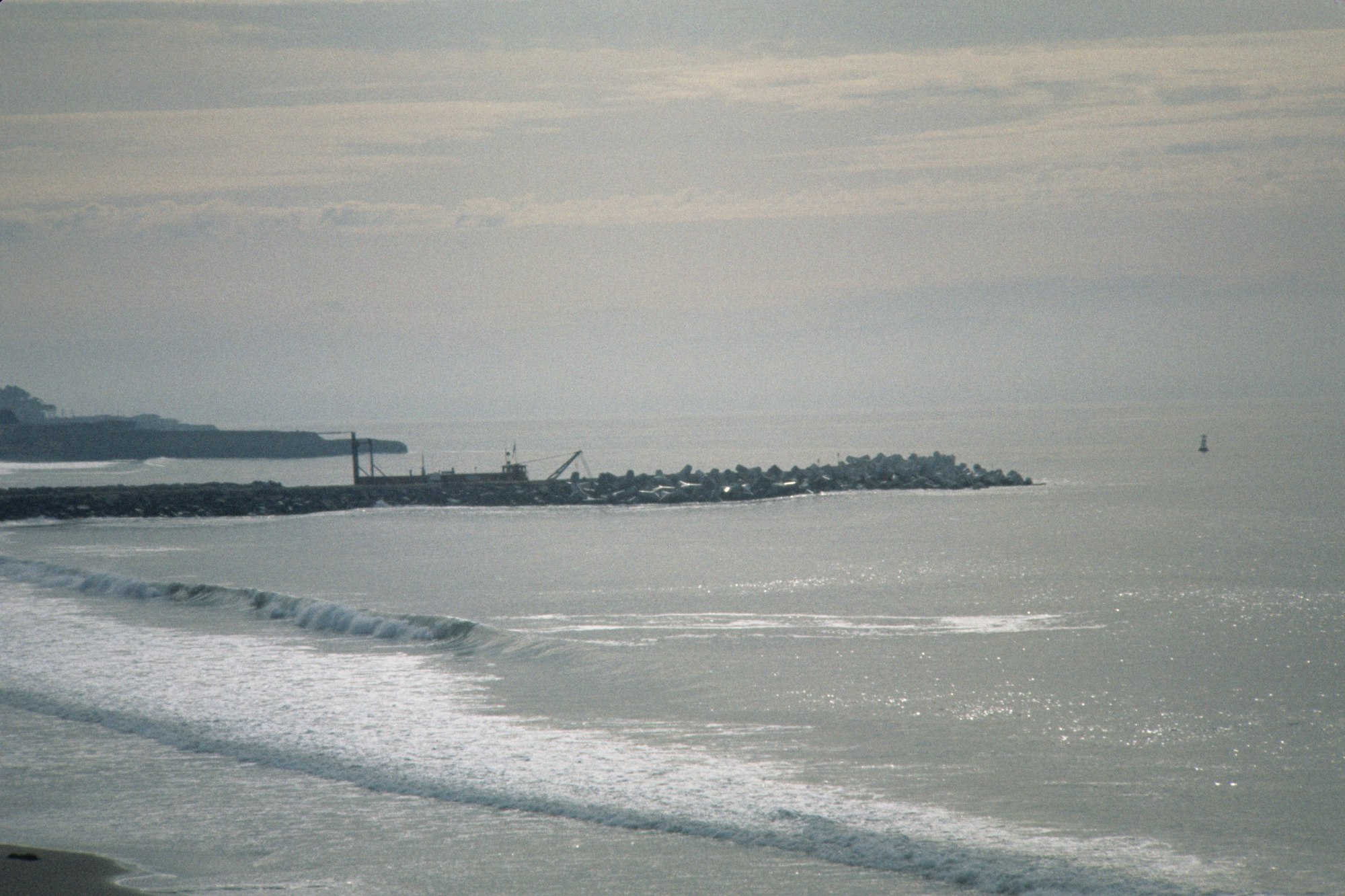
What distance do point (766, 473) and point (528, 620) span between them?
44.7 m

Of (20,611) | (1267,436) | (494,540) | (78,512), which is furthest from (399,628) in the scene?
(1267,436)

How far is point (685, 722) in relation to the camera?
14.5 metres

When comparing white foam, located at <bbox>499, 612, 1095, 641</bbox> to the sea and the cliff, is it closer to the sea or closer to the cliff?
the sea

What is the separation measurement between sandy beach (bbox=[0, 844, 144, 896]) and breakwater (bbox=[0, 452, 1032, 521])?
47878mm

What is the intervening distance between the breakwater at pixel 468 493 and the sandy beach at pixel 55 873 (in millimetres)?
47878

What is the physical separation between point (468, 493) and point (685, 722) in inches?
1888

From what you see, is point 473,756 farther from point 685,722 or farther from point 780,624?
point 780,624

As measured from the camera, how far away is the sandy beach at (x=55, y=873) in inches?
361

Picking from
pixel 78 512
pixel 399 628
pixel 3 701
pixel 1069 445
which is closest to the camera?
pixel 3 701

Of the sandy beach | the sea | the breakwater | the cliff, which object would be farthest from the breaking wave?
the cliff

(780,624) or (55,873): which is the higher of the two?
(780,624)

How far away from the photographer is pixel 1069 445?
13862 cm

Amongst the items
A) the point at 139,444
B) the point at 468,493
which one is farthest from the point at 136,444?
the point at 468,493

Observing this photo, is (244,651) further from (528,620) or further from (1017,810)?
(1017,810)
